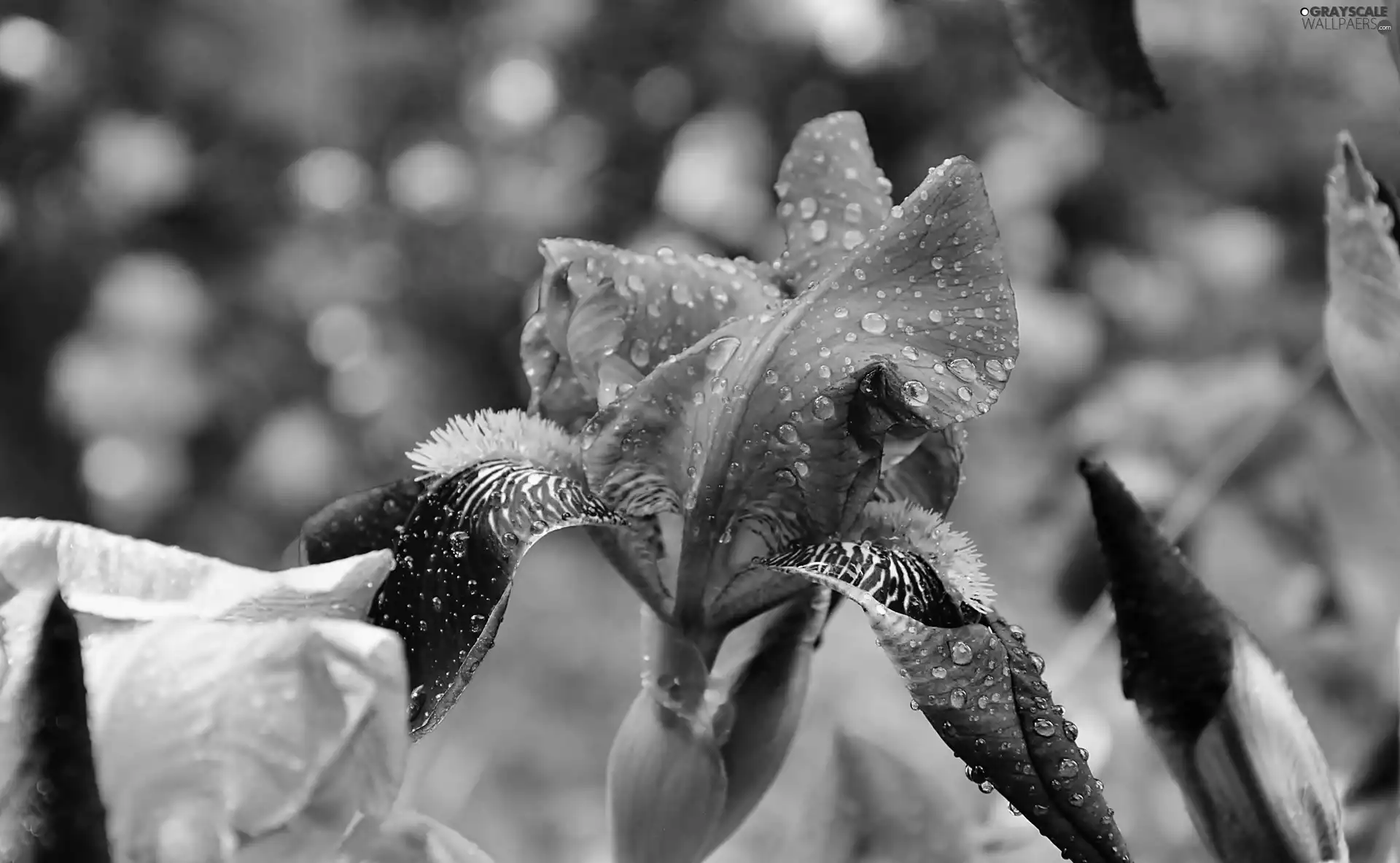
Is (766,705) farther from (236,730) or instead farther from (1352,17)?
(1352,17)

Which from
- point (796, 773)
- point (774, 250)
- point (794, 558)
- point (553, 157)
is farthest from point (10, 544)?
point (553, 157)

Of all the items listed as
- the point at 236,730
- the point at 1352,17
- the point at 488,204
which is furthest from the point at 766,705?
the point at 488,204

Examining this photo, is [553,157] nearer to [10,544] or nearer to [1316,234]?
[1316,234]

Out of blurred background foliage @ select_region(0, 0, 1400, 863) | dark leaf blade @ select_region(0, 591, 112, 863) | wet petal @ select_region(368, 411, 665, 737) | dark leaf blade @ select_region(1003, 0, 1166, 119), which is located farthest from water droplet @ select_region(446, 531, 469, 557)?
blurred background foliage @ select_region(0, 0, 1400, 863)

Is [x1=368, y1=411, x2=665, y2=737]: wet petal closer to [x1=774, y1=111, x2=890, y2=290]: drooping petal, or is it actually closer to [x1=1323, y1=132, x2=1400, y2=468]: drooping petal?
[x1=774, y1=111, x2=890, y2=290]: drooping petal

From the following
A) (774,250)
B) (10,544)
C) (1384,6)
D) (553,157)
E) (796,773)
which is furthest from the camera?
(553,157)

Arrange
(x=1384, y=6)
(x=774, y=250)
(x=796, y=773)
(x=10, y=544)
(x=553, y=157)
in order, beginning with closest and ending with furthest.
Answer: (x=10, y=544) → (x=1384, y=6) → (x=796, y=773) → (x=774, y=250) → (x=553, y=157)

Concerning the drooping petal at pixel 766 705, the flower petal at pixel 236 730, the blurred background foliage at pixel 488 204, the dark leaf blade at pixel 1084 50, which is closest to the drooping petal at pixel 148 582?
the flower petal at pixel 236 730

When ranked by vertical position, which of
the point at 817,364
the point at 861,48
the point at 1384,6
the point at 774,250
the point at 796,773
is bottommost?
the point at 796,773

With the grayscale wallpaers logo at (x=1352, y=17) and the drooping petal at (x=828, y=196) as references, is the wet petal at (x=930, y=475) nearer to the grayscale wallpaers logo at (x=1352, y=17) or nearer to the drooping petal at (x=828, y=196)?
the drooping petal at (x=828, y=196)
